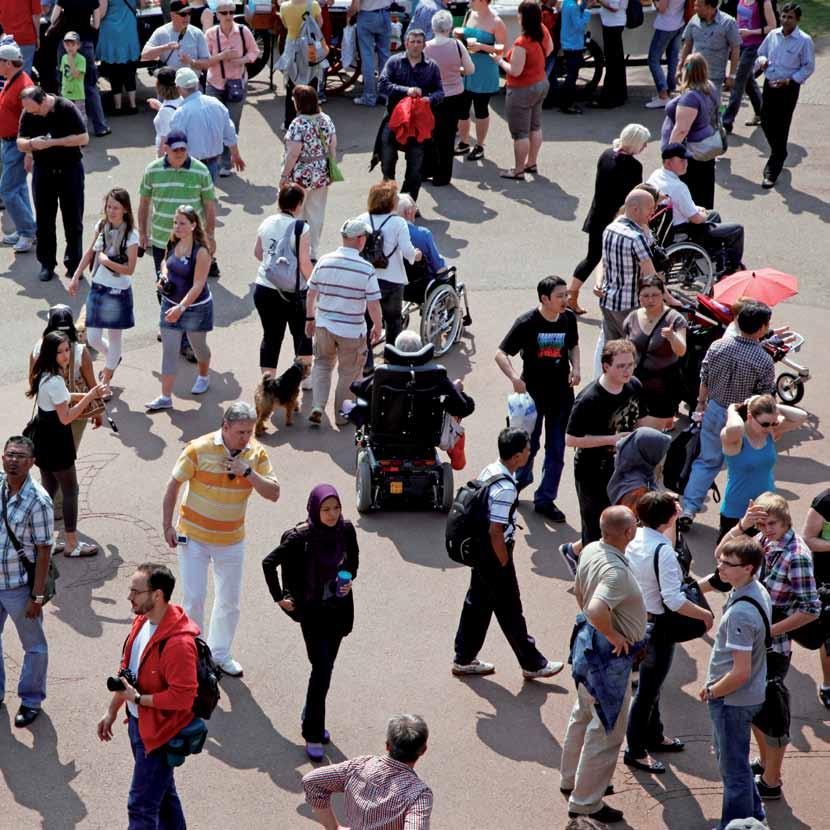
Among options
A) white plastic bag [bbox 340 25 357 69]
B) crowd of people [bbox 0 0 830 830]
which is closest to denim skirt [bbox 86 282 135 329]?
crowd of people [bbox 0 0 830 830]

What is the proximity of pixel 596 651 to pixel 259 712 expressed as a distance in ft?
6.77

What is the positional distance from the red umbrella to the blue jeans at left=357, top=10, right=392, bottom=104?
8.79 metres

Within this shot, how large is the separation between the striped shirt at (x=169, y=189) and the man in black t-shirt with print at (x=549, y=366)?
3604 millimetres

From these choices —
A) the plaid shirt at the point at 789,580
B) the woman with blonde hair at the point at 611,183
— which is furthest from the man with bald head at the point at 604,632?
the woman with blonde hair at the point at 611,183

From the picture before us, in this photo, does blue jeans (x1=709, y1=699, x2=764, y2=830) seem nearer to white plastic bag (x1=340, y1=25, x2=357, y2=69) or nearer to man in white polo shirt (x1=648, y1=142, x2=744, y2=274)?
man in white polo shirt (x1=648, y1=142, x2=744, y2=274)

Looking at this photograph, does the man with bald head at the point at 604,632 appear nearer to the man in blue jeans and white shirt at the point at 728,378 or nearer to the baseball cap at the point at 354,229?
the man in blue jeans and white shirt at the point at 728,378

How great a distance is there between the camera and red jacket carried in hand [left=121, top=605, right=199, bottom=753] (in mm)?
6184

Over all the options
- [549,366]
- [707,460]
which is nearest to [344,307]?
[549,366]

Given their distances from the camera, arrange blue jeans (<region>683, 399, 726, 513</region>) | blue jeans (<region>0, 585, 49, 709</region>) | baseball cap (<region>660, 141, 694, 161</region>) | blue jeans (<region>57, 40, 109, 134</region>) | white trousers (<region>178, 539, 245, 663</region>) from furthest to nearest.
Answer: blue jeans (<region>57, 40, 109, 134</region>) < baseball cap (<region>660, 141, 694, 161</region>) < blue jeans (<region>683, 399, 726, 513</region>) < white trousers (<region>178, 539, 245, 663</region>) < blue jeans (<region>0, 585, 49, 709</region>)

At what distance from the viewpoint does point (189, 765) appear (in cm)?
731

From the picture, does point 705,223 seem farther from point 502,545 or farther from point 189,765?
point 189,765

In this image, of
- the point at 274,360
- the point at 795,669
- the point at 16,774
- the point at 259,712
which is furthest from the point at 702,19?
the point at 16,774

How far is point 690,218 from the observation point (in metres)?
12.3

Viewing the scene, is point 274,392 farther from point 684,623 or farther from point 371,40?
point 371,40
